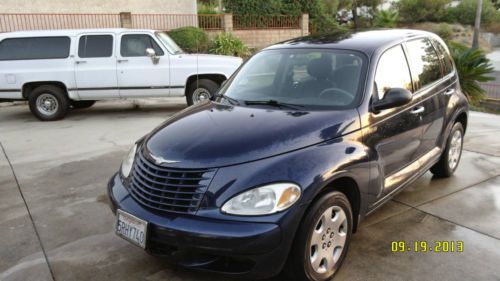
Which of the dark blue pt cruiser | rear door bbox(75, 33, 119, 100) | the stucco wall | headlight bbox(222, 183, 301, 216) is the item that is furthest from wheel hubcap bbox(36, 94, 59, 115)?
the stucco wall

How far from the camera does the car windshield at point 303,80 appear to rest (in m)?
3.57

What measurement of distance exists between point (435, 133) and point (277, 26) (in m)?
17.4

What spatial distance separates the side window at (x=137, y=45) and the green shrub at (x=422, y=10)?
33.8 metres

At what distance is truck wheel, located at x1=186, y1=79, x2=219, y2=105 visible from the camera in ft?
31.3

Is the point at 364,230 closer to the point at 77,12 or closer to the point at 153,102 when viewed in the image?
the point at 153,102

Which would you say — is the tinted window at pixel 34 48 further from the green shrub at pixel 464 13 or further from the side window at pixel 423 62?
the green shrub at pixel 464 13

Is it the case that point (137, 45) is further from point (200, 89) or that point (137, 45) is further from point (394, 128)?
point (394, 128)

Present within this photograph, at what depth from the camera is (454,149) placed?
17.1 ft

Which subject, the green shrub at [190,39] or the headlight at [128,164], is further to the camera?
the green shrub at [190,39]

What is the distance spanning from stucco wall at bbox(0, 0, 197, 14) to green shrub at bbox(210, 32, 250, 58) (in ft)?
8.64

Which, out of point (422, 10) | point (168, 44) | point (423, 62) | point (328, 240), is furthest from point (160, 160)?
point (422, 10)

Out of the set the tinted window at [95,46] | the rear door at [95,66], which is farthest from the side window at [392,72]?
the tinted window at [95,46]

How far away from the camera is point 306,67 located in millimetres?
3908

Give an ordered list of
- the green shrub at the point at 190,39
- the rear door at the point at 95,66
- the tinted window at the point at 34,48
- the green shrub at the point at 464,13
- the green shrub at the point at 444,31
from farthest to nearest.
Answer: the green shrub at the point at 464,13 → the green shrub at the point at 444,31 → the green shrub at the point at 190,39 → the rear door at the point at 95,66 → the tinted window at the point at 34,48
